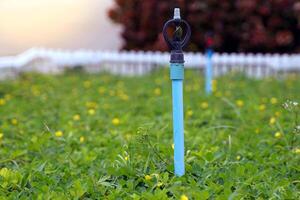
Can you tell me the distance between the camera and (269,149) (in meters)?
3.69

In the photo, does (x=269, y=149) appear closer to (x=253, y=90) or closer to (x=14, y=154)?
(x=14, y=154)

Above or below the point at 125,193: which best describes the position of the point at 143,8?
above

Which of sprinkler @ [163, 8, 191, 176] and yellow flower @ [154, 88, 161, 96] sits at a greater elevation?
sprinkler @ [163, 8, 191, 176]

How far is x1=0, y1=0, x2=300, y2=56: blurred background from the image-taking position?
10.1 m

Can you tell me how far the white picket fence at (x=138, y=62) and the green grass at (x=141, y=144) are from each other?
94.4 inches

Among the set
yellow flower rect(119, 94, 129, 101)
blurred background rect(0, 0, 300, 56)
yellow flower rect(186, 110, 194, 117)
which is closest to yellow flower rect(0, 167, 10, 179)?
yellow flower rect(186, 110, 194, 117)

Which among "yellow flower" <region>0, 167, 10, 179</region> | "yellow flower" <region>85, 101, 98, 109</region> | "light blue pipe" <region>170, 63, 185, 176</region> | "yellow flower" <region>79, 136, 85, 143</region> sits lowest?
"yellow flower" <region>85, 101, 98, 109</region>

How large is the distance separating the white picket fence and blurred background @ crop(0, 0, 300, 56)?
42 cm

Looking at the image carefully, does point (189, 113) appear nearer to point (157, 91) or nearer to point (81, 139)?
point (81, 139)

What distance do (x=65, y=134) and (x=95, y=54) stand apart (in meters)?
5.60

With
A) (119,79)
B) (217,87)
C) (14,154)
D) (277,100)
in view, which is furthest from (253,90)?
(14,154)

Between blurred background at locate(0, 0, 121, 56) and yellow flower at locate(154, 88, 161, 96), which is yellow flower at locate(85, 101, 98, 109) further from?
blurred background at locate(0, 0, 121, 56)

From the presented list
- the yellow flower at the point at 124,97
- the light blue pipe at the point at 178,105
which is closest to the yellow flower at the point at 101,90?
the yellow flower at the point at 124,97

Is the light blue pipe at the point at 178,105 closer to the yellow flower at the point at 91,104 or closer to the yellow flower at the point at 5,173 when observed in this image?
the yellow flower at the point at 5,173
